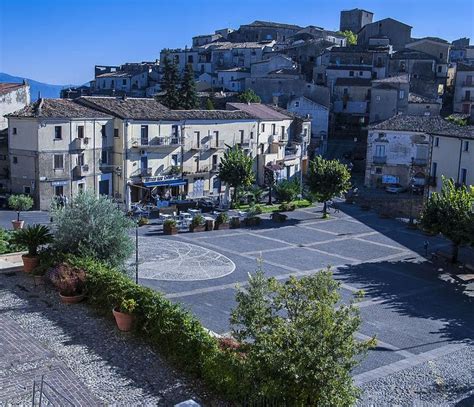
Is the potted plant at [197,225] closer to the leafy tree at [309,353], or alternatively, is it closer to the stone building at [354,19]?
the leafy tree at [309,353]

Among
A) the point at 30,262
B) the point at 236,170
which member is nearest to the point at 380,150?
the point at 236,170

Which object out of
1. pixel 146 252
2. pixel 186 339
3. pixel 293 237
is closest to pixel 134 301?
pixel 186 339

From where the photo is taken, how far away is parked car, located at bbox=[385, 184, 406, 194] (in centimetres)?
6366

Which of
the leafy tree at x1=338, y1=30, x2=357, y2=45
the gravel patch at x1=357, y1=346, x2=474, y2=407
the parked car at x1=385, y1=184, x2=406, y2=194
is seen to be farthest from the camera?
the leafy tree at x1=338, y1=30, x2=357, y2=45

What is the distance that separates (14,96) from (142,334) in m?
46.3

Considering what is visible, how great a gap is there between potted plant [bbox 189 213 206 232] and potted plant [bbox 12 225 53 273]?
613 inches

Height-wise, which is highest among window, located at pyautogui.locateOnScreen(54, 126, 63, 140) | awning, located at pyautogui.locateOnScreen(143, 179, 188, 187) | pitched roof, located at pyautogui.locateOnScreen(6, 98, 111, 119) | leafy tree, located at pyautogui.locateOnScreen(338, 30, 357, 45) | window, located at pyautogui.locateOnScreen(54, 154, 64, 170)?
leafy tree, located at pyautogui.locateOnScreen(338, 30, 357, 45)

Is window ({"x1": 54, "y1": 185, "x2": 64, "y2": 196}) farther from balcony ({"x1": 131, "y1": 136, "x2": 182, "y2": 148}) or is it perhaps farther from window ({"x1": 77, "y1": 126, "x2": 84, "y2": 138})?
balcony ({"x1": 131, "y1": 136, "x2": 182, "y2": 148})

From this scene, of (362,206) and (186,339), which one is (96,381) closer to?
(186,339)

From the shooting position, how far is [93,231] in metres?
22.1

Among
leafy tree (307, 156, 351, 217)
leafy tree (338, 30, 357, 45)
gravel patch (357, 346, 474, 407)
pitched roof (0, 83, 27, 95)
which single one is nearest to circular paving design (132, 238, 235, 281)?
gravel patch (357, 346, 474, 407)

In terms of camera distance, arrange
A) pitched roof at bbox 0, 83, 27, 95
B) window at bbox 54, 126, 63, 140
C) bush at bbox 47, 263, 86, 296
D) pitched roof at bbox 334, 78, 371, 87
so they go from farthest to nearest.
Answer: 1. pitched roof at bbox 334, 78, 371, 87
2. pitched roof at bbox 0, 83, 27, 95
3. window at bbox 54, 126, 63, 140
4. bush at bbox 47, 263, 86, 296

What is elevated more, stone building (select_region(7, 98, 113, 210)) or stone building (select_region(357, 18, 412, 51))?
stone building (select_region(357, 18, 412, 51))

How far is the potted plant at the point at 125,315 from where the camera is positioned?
17547 mm
